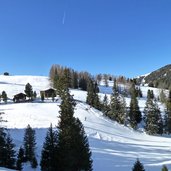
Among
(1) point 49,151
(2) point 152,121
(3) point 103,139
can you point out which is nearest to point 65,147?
(1) point 49,151

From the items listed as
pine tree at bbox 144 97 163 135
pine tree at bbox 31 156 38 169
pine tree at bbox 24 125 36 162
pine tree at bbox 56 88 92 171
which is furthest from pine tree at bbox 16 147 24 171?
pine tree at bbox 144 97 163 135

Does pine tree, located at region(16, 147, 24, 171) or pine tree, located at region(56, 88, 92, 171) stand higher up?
pine tree, located at region(56, 88, 92, 171)

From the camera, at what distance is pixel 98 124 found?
77.0 metres

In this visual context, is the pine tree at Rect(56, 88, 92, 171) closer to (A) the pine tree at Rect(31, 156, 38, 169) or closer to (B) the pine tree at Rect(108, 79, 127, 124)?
(A) the pine tree at Rect(31, 156, 38, 169)

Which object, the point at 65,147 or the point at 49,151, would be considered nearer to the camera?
the point at 65,147

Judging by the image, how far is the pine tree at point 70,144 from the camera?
3241cm

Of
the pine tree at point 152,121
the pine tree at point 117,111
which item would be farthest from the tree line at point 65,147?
the pine tree at point 117,111

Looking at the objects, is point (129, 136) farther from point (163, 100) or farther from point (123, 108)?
point (163, 100)

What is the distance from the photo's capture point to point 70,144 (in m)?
32.7

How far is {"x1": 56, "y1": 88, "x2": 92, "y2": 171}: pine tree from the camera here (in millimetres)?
32406

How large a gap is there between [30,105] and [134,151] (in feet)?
146

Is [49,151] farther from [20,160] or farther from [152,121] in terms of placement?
[152,121]

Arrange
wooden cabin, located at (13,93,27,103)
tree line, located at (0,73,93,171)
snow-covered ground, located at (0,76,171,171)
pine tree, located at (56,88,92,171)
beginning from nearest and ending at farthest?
pine tree, located at (56,88,92,171), tree line, located at (0,73,93,171), snow-covered ground, located at (0,76,171,171), wooden cabin, located at (13,93,27,103)

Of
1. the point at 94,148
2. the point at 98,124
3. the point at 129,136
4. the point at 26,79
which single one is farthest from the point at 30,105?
the point at 26,79
